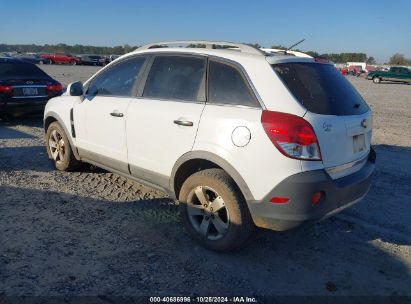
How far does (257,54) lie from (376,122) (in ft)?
29.7

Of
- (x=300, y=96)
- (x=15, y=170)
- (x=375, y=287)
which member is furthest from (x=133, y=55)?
(x=375, y=287)

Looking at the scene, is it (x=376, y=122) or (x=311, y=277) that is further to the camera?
(x=376, y=122)

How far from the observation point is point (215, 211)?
3602 mm

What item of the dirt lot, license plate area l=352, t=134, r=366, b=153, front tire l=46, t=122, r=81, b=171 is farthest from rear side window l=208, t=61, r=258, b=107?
front tire l=46, t=122, r=81, b=171

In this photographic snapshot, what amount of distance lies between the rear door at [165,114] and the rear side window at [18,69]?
602 cm

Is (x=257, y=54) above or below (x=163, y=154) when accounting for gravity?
above

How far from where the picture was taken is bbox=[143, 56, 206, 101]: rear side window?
3.74 meters

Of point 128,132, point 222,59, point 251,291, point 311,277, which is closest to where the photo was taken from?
point 251,291

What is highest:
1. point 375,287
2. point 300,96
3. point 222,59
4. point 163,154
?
point 222,59

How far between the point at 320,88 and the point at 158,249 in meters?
2.06

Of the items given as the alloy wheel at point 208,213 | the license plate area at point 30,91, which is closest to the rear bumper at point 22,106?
the license plate area at point 30,91

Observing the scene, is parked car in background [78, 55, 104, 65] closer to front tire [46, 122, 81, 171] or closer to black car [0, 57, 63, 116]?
black car [0, 57, 63, 116]

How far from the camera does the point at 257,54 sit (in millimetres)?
3488

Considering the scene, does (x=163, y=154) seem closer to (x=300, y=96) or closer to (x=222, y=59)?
(x=222, y=59)
